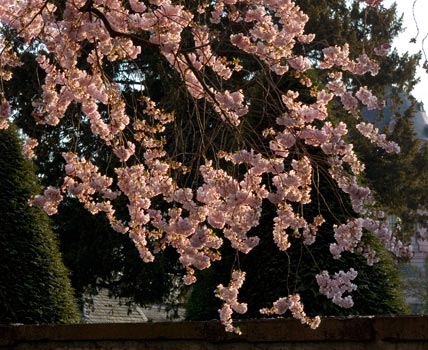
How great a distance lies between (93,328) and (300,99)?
2.91 m

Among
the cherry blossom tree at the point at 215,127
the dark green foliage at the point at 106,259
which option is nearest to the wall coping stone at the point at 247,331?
the cherry blossom tree at the point at 215,127

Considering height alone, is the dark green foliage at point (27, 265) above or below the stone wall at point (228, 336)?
above

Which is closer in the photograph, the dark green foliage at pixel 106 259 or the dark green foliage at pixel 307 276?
the dark green foliage at pixel 307 276

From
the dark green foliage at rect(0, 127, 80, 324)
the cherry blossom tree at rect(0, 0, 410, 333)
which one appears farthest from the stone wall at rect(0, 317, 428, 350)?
the dark green foliage at rect(0, 127, 80, 324)

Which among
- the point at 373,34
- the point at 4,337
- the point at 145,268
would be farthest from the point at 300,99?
the point at 373,34

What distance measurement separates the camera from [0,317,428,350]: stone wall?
17.6ft

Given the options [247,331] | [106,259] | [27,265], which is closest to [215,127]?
[247,331]

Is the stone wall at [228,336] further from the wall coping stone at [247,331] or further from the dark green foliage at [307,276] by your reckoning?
the dark green foliage at [307,276]

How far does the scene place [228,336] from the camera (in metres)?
6.26

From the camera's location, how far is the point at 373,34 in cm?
2462

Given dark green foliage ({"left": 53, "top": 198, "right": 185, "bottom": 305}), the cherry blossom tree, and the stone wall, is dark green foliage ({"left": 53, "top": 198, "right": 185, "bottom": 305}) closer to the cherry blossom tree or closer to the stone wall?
the stone wall

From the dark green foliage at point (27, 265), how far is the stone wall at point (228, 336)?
763 mm

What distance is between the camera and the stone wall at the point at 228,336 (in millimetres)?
5377

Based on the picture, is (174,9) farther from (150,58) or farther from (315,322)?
(150,58)
